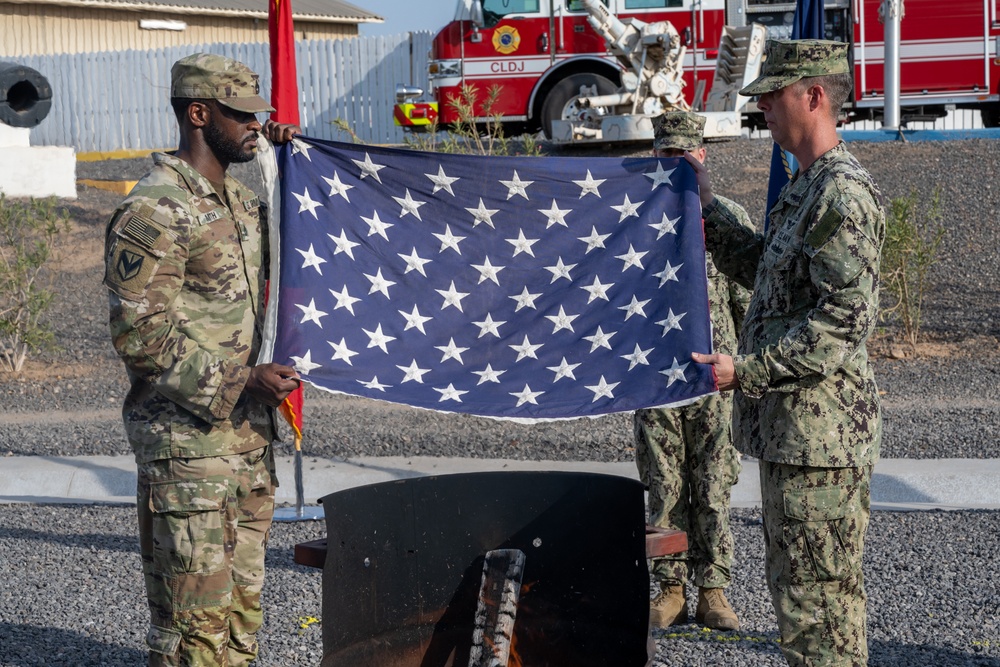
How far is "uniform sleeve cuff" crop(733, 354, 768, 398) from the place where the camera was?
3.54m

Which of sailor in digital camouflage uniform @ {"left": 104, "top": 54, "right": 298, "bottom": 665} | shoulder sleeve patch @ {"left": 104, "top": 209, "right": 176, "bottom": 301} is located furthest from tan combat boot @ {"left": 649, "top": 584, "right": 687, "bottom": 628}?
shoulder sleeve patch @ {"left": 104, "top": 209, "right": 176, "bottom": 301}

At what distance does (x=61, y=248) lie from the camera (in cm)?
1588

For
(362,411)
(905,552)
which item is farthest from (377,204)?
(362,411)

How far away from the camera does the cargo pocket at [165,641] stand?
362cm

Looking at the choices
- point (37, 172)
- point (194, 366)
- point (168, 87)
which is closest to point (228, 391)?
point (194, 366)

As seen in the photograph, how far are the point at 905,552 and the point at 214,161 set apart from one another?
3994 mm

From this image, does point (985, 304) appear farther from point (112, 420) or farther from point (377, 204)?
point (377, 204)

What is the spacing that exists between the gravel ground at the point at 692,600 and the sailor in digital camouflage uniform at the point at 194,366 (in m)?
1.18

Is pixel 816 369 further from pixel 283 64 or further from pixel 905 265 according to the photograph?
pixel 905 265

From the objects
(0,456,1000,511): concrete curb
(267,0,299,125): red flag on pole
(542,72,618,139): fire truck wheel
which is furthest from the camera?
(542,72,618,139): fire truck wheel

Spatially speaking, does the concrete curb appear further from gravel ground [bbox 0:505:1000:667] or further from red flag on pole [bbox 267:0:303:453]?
red flag on pole [bbox 267:0:303:453]

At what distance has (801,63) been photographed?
11.8 ft

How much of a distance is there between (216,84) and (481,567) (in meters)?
1.71

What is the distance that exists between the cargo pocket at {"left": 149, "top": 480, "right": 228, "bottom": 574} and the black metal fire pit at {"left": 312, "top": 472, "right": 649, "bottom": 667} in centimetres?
45
